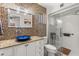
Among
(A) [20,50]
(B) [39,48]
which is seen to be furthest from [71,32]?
(A) [20,50]

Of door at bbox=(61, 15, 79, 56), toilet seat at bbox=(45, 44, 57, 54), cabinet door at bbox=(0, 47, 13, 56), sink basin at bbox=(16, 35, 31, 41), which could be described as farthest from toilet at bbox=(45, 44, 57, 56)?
cabinet door at bbox=(0, 47, 13, 56)

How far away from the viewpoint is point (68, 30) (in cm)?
159

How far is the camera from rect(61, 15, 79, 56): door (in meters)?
1.53

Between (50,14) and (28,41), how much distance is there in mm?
603

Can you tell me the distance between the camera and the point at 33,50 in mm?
1516

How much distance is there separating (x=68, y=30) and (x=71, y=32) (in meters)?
0.06

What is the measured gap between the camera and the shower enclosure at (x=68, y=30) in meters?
1.53

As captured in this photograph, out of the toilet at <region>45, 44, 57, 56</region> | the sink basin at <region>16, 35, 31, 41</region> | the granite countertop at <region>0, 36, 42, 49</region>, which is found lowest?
the toilet at <region>45, 44, 57, 56</region>

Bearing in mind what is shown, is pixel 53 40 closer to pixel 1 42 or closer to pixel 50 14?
pixel 50 14

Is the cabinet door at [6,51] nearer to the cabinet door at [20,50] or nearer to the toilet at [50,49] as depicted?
the cabinet door at [20,50]

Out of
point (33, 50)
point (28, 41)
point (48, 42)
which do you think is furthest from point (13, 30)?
point (48, 42)

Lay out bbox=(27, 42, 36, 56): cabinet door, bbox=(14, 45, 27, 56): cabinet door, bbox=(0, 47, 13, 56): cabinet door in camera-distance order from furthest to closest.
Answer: bbox=(27, 42, 36, 56): cabinet door < bbox=(14, 45, 27, 56): cabinet door < bbox=(0, 47, 13, 56): cabinet door

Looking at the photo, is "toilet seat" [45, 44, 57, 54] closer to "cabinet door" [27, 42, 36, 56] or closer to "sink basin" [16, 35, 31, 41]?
"cabinet door" [27, 42, 36, 56]

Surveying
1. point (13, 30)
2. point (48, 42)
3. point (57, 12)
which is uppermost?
point (57, 12)
